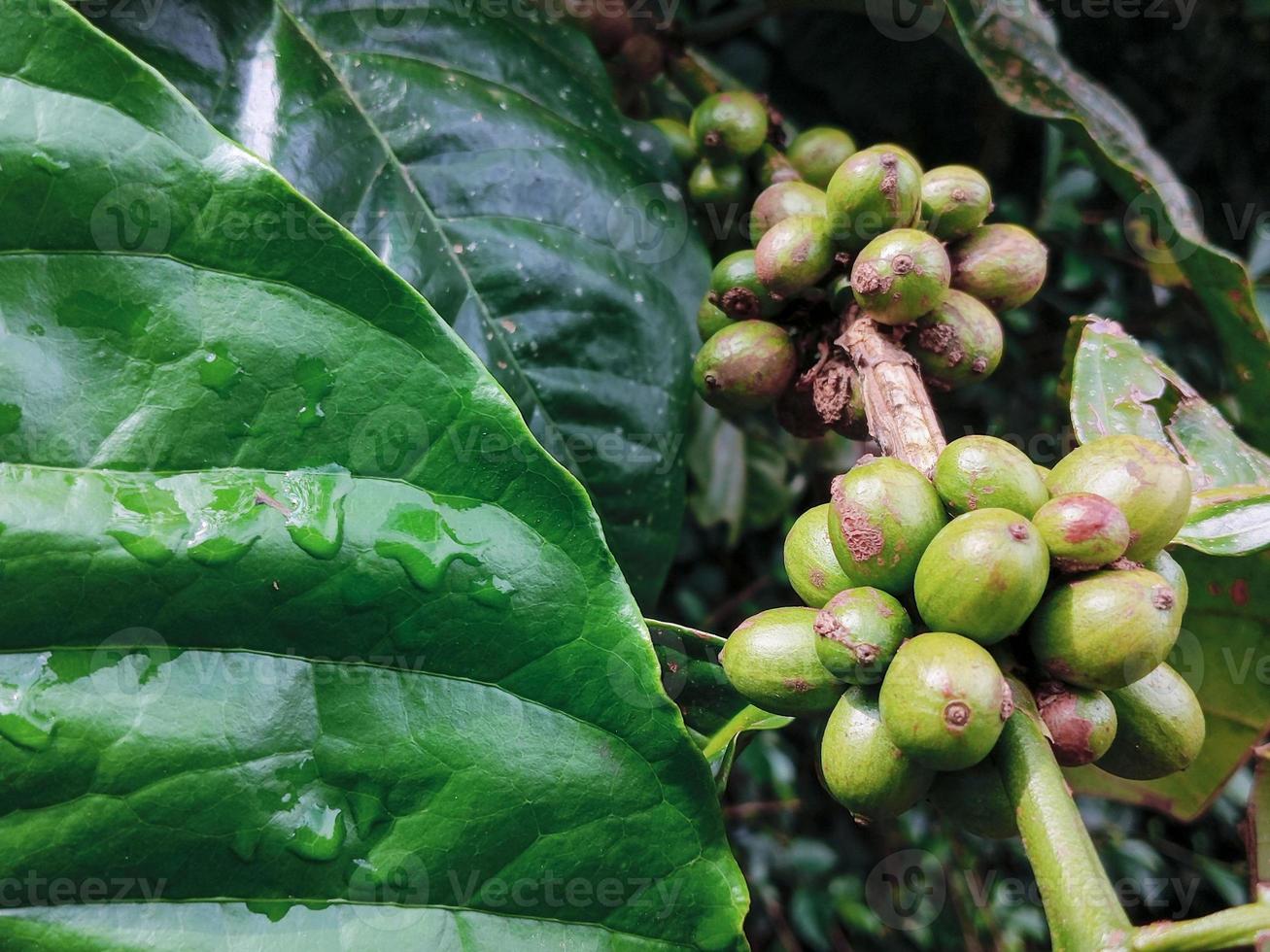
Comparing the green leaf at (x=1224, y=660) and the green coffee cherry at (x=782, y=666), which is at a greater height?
the green coffee cherry at (x=782, y=666)

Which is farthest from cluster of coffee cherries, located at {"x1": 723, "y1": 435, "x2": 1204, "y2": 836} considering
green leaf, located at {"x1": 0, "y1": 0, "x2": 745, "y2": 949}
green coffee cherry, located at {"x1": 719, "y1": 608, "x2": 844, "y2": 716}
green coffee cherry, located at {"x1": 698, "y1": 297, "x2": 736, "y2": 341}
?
green coffee cherry, located at {"x1": 698, "y1": 297, "x2": 736, "y2": 341}

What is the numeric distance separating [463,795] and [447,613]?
14 centimetres

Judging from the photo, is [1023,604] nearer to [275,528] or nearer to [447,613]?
[447,613]

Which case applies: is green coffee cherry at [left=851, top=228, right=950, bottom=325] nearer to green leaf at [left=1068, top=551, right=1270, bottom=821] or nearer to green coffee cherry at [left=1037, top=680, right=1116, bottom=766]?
green coffee cherry at [left=1037, top=680, right=1116, bottom=766]

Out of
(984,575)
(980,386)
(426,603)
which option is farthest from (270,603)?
(980,386)

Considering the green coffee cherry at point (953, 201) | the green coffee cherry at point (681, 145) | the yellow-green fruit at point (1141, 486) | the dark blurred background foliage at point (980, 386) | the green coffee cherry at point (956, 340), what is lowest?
the dark blurred background foliage at point (980, 386)

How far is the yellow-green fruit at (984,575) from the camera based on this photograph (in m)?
0.65

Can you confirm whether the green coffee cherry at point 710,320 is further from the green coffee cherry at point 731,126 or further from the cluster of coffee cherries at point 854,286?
the green coffee cherry at point 731,126

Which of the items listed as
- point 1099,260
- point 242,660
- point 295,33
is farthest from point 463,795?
point 1099,260

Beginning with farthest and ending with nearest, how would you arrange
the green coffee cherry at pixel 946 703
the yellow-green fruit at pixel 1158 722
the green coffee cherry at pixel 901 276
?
the green coffee cherry at pixel 901 276
the yellow-green fruit at pixel 1158 722
the green coffee cherry at pixel 946 703

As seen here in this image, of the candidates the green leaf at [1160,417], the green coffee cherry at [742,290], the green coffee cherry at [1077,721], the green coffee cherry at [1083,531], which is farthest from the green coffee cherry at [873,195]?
the green coffee cherry at [1077,721]

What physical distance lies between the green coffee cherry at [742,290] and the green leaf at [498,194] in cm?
19

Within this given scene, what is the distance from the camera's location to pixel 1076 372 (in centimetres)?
104

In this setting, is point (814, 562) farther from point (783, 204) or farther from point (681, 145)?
point (681, 145)
